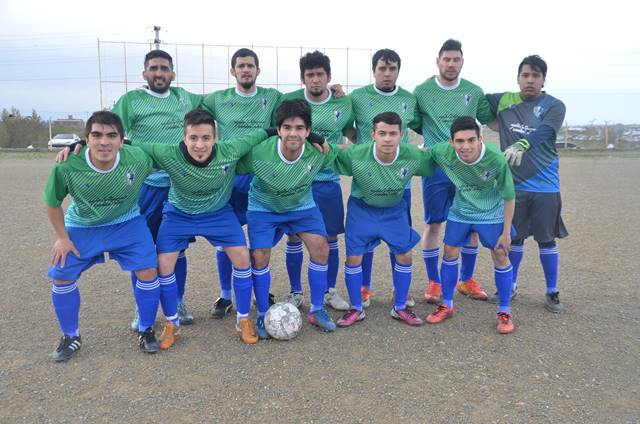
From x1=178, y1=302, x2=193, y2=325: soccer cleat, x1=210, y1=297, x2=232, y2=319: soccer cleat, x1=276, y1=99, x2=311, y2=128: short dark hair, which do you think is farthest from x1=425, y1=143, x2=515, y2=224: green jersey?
x1=178, y1=302, x2=193, y2=325: soccer cleat

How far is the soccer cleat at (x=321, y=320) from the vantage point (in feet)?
14.4

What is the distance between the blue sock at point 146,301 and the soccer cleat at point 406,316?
2.05 meters

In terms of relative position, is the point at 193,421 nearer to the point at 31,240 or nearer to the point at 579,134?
the point at 31,240

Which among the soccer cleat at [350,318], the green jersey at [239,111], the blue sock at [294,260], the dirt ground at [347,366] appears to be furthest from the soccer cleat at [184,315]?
the green jersey at [239,111]

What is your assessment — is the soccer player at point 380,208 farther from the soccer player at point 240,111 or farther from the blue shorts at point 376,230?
the soccer player at point 240,111

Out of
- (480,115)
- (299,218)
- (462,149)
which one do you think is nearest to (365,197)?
(299,218)

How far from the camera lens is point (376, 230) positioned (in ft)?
15.1

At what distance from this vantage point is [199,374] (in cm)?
361

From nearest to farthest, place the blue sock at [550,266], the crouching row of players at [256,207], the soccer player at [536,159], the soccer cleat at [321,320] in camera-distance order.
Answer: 1. the crouching row of players at [256,207]
2. the soccer cleat at [321,320]
3. the soccer player at [536,159]
4. the blue sock at [550,266]

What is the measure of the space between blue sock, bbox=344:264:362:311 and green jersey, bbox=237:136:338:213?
72 cm

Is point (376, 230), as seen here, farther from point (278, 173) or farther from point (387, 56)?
point (387, 56)

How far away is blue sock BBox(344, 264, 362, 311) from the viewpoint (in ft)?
15.1

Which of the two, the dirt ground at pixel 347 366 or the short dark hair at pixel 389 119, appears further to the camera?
the short dark hair at pixel 389 119

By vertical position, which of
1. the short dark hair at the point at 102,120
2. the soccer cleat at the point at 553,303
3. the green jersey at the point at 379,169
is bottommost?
the soccer cleat at the point at 553,303
